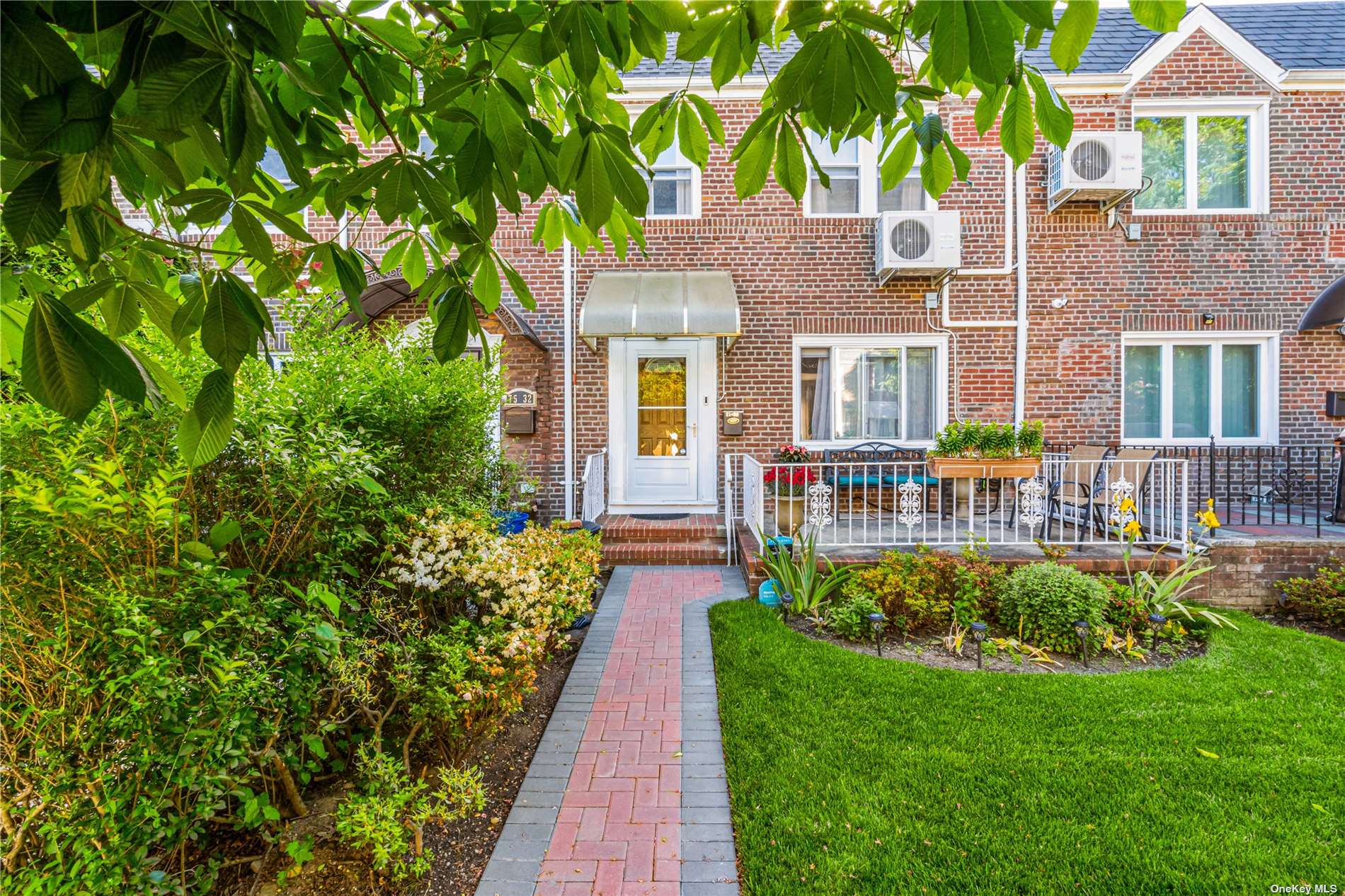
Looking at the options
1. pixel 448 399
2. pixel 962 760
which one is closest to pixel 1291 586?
pixel 962 760

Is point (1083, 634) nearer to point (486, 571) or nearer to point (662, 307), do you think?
point (486, 571)

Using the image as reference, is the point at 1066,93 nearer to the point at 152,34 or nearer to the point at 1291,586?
the point at 1291,586

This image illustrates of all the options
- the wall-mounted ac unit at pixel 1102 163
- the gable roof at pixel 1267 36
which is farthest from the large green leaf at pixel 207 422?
the gable roof at pixel 1267 36

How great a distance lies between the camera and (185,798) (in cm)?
209

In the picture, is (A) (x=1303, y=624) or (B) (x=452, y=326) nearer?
(B) (x=452, y=326)

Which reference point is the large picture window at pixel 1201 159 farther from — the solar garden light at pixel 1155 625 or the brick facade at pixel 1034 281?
the solar garden light at pixel 1155 625

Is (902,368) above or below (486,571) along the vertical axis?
above

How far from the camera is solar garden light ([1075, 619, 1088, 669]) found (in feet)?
15.6

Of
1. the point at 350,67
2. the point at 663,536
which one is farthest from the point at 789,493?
the point at 350,67

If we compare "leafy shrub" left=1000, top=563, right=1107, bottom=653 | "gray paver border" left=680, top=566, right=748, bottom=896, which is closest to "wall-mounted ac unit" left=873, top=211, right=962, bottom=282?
"leafy shrub" left=1000, top=563, right=1107, bottom=653

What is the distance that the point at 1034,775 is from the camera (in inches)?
128

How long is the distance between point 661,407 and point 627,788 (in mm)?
7059

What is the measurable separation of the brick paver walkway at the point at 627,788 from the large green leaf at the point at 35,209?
270cm

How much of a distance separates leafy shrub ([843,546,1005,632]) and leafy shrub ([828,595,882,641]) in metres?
0.07
